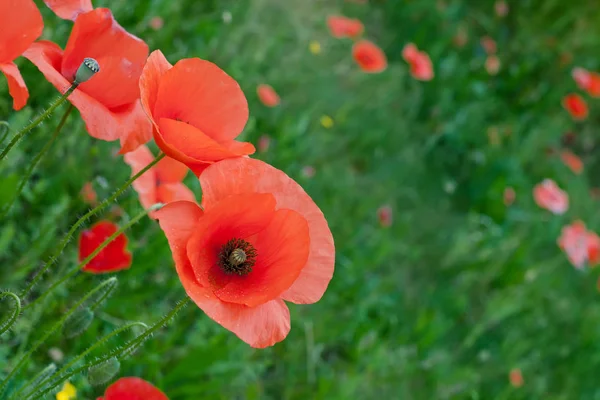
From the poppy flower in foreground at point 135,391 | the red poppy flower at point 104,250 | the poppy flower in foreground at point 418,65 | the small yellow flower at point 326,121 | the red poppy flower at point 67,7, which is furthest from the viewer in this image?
the poppy flower in foreground at point 418,65

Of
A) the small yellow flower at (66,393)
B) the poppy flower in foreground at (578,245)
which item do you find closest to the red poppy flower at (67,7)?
the small yellow flower at (66,393)

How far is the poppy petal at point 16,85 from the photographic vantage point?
0.68m

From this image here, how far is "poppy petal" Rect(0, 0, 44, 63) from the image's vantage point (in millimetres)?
689

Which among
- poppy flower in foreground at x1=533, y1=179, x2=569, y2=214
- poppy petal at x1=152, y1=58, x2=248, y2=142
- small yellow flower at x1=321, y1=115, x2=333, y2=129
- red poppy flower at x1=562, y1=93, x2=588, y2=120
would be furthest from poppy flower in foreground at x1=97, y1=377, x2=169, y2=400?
red poppy flower at x1=562, y1=93, x2=588, y2=120

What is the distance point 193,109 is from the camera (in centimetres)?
79

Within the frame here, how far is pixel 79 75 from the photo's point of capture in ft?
2.19

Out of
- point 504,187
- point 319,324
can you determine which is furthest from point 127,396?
point 504,187

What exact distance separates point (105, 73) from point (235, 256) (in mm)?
277

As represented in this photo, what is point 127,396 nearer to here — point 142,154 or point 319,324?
point 142,154

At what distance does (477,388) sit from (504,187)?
107cm

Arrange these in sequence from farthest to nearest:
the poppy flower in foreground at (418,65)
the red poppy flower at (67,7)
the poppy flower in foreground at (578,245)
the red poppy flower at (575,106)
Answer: the red poppy flower at (575,106), the poppy flower in foreground at (418,65), the poppy flower in foreground at (578,245), the red poppy flower at (67,7)

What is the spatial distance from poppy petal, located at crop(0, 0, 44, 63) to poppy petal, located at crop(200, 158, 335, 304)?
251 mm

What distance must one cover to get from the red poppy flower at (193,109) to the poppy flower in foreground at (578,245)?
8.06 feet

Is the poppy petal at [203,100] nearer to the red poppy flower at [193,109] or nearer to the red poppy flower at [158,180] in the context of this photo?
the red poppy flower at [193,109]
